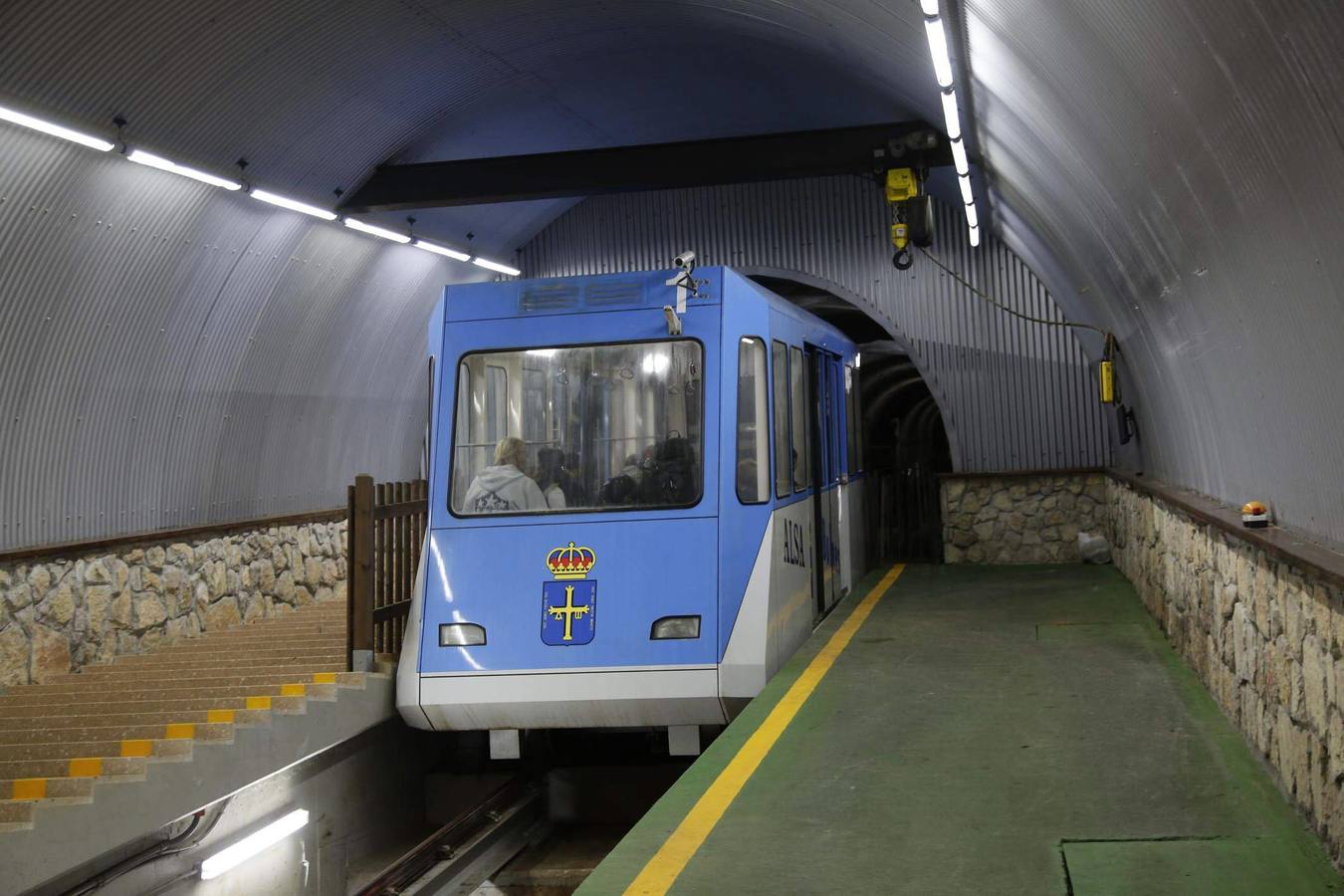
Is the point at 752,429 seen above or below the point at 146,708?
above

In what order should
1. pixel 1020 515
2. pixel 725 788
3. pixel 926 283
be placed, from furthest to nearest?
pixel 926 283 → pixel 1020 515 → pixel 725 788

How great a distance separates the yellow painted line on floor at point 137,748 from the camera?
7.22 meters

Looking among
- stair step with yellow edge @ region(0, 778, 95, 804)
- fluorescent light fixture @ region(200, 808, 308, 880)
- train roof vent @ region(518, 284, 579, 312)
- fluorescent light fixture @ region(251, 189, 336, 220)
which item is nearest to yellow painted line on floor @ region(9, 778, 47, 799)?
stair step with yellow edge @ region(0, 778, 95, 804)

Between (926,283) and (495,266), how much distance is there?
211 inches

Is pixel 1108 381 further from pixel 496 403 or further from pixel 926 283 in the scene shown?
→ pixel 496 403

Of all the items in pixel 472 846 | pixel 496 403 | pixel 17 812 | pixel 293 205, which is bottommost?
pixel 472 846

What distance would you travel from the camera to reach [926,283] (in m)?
16.5

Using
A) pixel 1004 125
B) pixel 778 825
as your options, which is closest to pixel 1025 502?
pixel 1004 125

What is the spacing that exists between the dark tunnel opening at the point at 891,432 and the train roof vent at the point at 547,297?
957 centimetres

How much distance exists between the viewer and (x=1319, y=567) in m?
4.59

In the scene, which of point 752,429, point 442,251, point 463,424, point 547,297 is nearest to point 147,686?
point 463,424

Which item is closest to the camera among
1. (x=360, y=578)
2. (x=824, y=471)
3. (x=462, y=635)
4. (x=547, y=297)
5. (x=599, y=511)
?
(x=462, y=635)

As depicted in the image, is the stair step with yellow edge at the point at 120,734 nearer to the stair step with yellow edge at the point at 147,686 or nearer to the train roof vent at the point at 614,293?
the stair step with yellow edge at the point at 147,686

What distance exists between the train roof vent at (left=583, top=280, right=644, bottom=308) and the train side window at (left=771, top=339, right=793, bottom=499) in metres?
1.14
